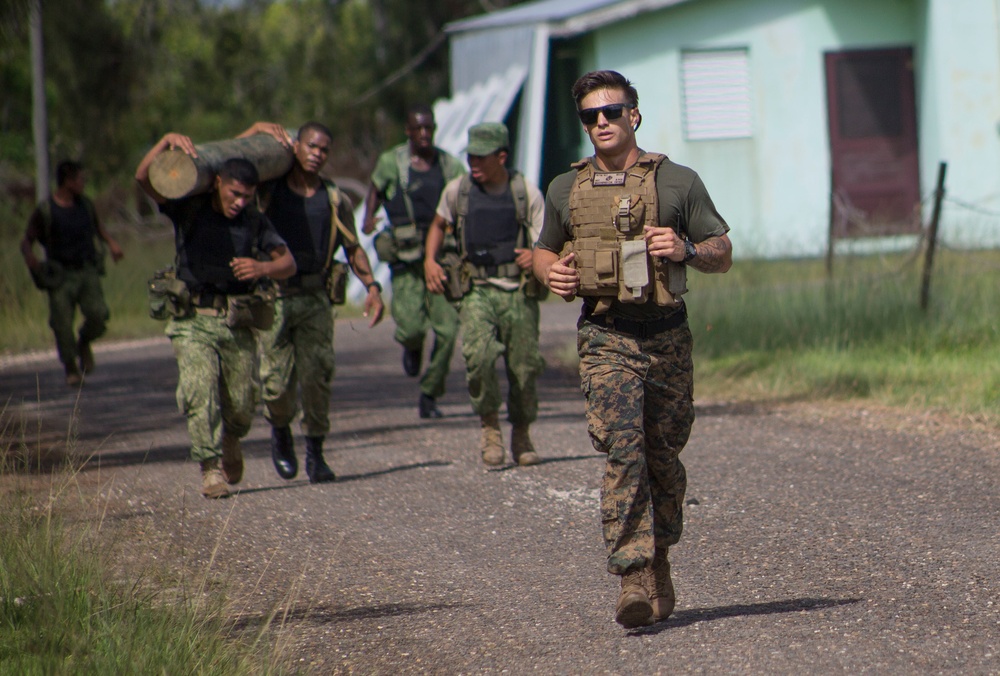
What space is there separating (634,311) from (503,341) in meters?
3.12

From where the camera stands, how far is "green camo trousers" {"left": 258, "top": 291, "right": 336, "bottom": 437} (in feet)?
26.3

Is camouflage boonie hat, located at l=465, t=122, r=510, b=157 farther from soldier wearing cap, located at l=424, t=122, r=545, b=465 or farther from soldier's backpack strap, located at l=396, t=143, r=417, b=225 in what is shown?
soldier's backpack strap, located at l=396, t=143, r=417, b=225

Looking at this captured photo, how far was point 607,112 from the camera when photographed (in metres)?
5.07

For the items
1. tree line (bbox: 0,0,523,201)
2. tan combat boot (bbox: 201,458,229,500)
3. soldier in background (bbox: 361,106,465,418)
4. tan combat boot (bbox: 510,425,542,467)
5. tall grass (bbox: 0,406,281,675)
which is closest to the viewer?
tall grass (bbox: 0,406,281,675)

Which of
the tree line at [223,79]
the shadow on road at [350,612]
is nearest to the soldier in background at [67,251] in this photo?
the shadow on road at [350,612]

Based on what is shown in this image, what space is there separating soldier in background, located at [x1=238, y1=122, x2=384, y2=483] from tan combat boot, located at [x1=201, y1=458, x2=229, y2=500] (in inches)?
19.8

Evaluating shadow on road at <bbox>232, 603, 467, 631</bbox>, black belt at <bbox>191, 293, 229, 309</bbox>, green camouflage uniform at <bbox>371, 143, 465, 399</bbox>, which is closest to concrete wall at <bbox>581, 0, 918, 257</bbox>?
green camouflage uniform at <bbox>371, 143, 465, 399</bbox>

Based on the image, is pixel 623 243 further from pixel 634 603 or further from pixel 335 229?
pixel 335 229

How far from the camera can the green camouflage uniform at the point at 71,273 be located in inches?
495

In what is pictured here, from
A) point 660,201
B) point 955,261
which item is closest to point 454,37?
point 955,261

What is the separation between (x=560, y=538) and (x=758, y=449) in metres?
2.37

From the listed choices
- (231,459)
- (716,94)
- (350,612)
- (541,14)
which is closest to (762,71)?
(716,94)

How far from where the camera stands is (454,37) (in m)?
24.0

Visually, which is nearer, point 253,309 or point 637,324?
point 637,324
